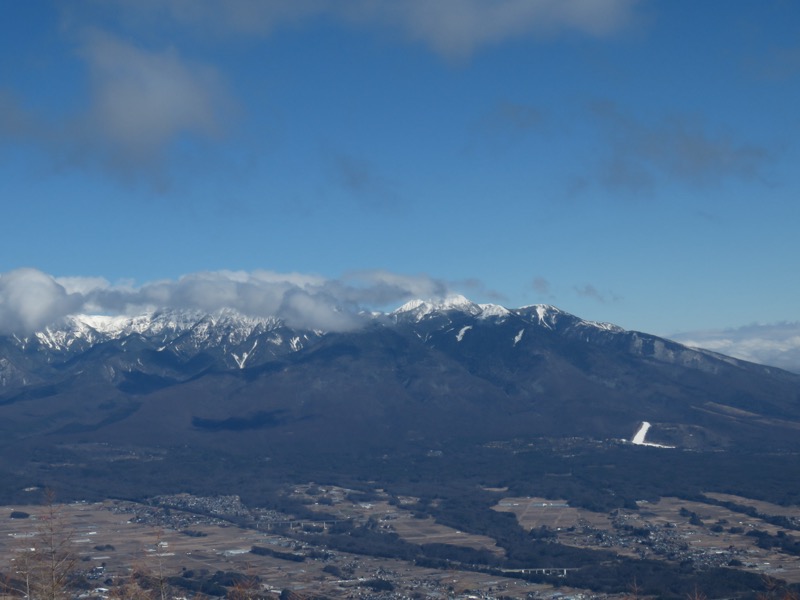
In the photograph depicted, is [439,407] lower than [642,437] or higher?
higher

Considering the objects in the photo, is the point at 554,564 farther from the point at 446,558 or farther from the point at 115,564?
the point at 115,564

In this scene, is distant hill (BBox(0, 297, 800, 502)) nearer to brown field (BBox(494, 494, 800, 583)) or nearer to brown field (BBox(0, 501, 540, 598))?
brown field (BBox(494, 494, 800, 583))

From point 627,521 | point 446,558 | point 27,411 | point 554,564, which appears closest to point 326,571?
point 446,558

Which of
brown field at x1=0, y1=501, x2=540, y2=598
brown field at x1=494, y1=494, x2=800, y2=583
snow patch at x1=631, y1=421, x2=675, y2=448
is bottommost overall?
brown field at x1=0, y1=501, x2=540, y2=598

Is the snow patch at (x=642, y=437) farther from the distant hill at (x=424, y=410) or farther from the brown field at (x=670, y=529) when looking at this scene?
the brown field at (x=670, y=529)

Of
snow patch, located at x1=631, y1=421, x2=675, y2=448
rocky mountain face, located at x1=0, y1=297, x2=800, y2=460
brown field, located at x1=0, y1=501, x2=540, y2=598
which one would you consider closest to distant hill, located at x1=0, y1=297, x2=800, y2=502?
rocky mountain face, located at x1=0, y1=297, x2=800, y2=460

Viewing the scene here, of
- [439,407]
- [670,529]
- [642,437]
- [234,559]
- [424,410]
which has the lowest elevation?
[234,559]

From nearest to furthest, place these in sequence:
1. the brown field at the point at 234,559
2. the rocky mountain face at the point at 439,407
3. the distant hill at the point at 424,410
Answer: the brown field at the point at 234,559 → the distant hill at the point at 424,410 → the rocky mountain face at the point at 439,407

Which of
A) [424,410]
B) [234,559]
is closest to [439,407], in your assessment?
[424,410]

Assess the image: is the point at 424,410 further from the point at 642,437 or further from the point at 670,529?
the point at 670,529

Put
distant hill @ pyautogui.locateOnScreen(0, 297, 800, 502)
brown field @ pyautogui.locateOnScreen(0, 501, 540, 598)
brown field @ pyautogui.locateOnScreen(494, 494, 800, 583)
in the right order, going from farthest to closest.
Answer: distant hill @ pyautogui.locateOnScreen(0, 297, 800, 502)
brown field @ pyautogui.locateOnScreen(494, 494, 800, 583)
brown field @ pyautogui.locateOnScreen(0, 501, 540, 598)

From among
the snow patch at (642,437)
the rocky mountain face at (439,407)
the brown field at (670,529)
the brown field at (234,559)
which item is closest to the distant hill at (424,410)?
the rocky mountain face at (439,407)
